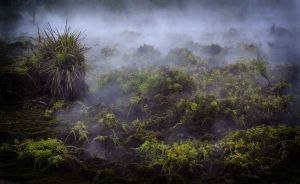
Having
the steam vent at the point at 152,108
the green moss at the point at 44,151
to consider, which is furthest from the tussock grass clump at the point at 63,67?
the green moss at the point at 44,151

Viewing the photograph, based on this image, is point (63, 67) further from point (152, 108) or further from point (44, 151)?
point (44, 151)

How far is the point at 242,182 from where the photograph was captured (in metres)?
4.33

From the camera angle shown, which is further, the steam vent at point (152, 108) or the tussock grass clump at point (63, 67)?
the tussock grass clump at point (63, 67)

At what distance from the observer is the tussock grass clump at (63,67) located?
6.79 metres

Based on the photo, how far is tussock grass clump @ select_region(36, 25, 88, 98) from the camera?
22.3 ft

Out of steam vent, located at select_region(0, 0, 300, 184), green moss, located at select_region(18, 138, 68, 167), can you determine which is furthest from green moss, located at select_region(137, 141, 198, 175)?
green moss, located at select_region(18, 138, 68, 167)

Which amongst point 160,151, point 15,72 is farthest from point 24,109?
point 160,151

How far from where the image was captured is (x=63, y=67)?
6.88 m

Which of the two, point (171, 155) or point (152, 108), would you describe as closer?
point (171, 155)

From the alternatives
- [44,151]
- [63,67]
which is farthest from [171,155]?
[63,67]

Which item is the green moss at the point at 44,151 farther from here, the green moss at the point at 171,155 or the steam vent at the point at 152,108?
the green moss at the point at 171,155

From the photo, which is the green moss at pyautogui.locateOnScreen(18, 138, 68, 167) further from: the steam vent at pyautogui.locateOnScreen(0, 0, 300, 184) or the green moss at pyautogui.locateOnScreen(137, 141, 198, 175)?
the green moss at pyautogui.locateOnScreen(137, 141, 198, 175)

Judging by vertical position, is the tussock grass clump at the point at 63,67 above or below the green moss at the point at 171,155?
above

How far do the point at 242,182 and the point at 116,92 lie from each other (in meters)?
3.68
